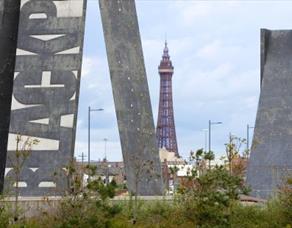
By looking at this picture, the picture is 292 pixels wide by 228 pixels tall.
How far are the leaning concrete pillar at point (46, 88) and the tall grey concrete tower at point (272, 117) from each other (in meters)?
5.44

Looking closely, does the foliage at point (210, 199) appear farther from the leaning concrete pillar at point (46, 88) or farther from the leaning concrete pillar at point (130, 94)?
the leaning concrete pillar at point (130, 94)

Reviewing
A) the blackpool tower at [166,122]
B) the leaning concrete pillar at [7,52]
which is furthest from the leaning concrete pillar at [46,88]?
the blackpool tower at [166,122]

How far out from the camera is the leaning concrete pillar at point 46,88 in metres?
19.3

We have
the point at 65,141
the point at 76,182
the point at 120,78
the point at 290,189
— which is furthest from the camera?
the point at 120,78

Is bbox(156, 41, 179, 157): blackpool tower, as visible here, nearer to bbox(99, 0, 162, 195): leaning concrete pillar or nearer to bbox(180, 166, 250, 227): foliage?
bbox(99, 0, 162, 195): leaning concrete pillar

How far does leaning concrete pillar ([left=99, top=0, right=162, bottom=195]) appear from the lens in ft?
66.4

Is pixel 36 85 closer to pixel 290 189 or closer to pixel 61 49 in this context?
pixel 61 49

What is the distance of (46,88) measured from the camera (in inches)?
778

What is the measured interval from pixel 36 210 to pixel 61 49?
22.0ft

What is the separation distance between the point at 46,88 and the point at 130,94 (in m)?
2.22

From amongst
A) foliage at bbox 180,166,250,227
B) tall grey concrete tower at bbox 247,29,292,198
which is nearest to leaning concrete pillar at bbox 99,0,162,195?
tall grey concrete tower at bbox 247,29,292,198

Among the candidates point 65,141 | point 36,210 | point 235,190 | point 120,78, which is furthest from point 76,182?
point 120,78

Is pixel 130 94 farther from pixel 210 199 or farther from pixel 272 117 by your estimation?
pixel 210 199

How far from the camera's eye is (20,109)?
19.9m
